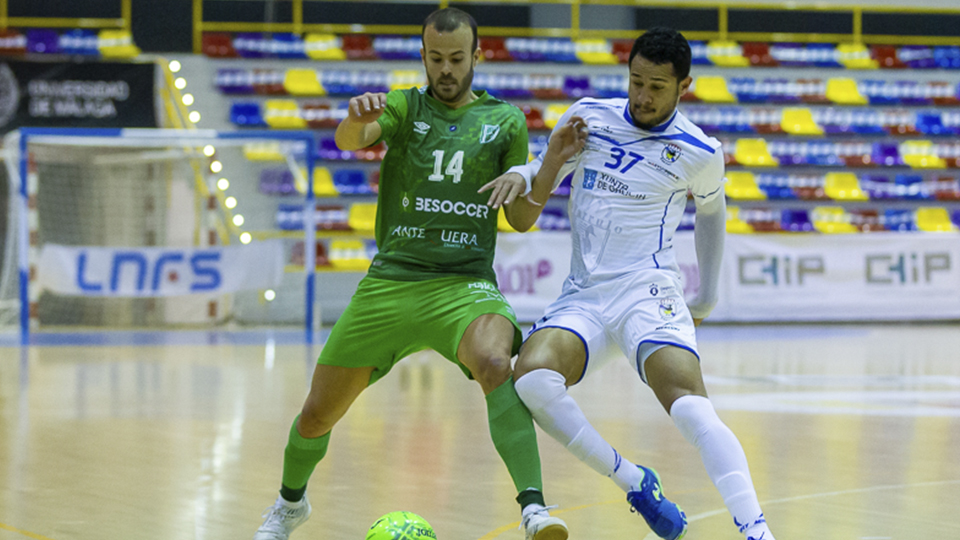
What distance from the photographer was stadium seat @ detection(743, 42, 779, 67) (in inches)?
648

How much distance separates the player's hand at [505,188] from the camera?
320cm

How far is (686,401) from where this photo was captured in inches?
119

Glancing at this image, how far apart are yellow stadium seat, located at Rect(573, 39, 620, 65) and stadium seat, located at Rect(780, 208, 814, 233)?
3533 mm

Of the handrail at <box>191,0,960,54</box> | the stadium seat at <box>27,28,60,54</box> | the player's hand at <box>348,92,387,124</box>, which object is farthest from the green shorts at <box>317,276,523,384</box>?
the stadium seat at <box>27,28,60,54</box>

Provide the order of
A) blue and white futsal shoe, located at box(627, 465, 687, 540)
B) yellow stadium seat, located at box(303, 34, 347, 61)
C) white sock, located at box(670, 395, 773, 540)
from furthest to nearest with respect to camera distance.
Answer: yellow stadium seat, located at box(303, 34, 347, 61) → blue and white futsal shoe, located at box(627, 465, 687, 540) → white sock, located at box(670, 395, 773, 540)

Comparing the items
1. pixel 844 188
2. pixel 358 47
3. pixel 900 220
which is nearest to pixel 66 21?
pixel 358 47

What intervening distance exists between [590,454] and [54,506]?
2038 mm

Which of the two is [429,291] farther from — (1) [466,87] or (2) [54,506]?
(2) [54,506]

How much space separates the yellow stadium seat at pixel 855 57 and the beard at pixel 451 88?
1459 cm

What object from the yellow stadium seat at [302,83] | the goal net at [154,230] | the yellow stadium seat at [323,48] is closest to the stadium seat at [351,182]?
the goal net at [154,230]

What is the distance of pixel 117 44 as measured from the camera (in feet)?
A: 49.5

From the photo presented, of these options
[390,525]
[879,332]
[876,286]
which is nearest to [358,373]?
[390,525]

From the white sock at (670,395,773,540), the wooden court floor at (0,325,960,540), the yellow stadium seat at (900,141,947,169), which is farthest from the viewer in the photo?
the yellow stadium seat at (900,141,947,169)

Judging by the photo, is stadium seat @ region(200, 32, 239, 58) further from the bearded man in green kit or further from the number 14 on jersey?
the number 14 on jersey
